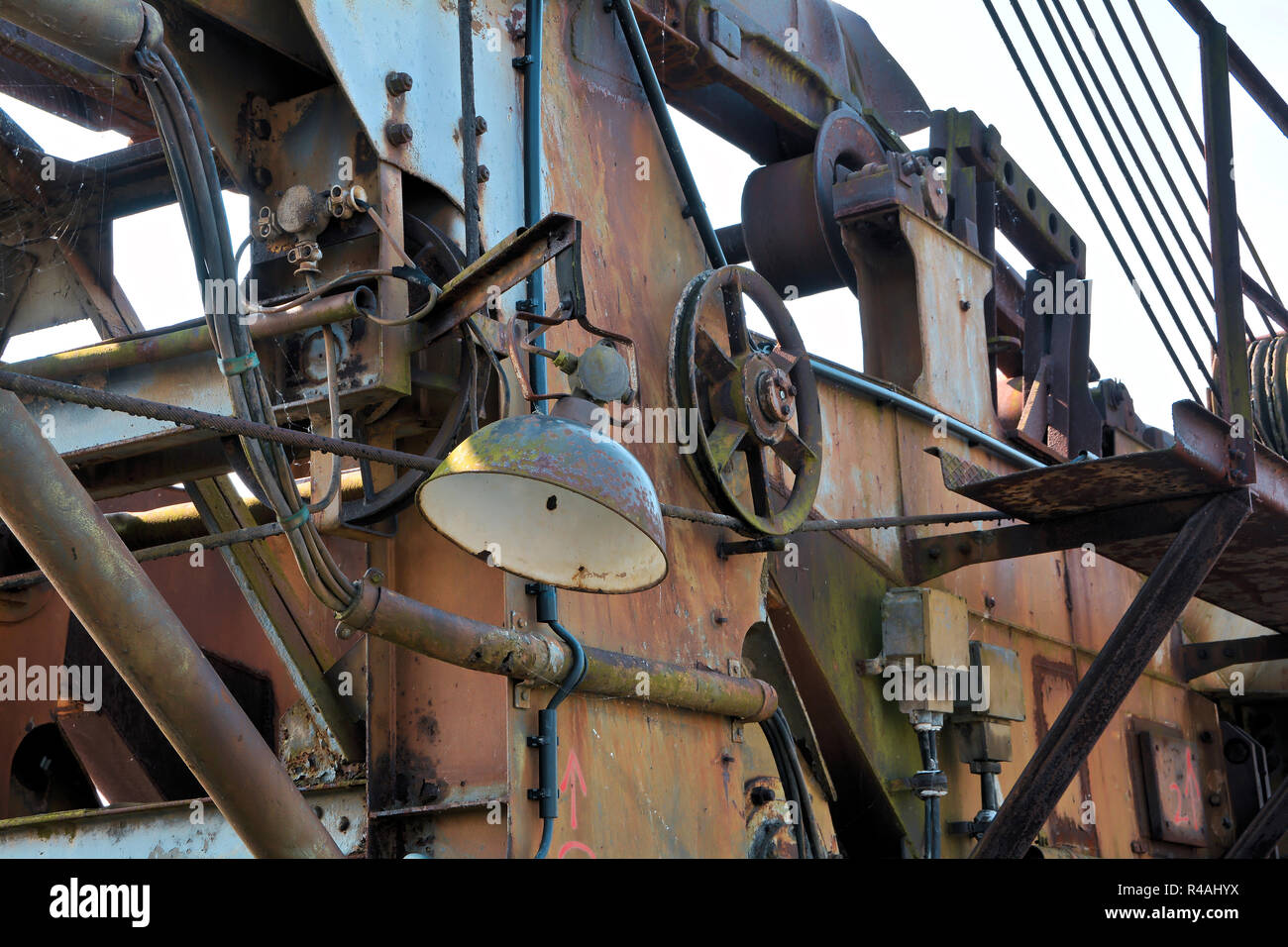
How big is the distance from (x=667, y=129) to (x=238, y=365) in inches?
82.8

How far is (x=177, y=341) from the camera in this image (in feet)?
13.9

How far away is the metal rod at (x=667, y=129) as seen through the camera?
516 centimetres

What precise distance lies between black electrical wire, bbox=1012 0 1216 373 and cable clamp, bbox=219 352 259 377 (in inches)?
135

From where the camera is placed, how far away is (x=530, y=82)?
15.1ft

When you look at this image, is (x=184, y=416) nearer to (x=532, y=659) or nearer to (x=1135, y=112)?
(x=532, y=659)

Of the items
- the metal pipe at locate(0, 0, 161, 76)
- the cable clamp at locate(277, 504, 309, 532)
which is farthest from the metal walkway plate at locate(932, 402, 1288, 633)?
the metal pipe at locate(0, 0, 161, 76)

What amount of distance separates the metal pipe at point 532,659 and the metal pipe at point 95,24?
4.02 ft

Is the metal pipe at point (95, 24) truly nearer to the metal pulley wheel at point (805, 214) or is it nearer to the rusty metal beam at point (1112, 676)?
the rusty metal beam at point (1112, 676)

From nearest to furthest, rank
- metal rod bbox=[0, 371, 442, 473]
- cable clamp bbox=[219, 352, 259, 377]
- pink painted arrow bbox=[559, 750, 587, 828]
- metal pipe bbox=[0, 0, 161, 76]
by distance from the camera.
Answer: metal rod bbox=[0, 371, 442, 473]
metal pipe bbox=[0, 0, 161, 76]
cable clamp bbox=[219, 352, 259, 377]
pink painted arrow bbox=[559, 750, 587, 828]

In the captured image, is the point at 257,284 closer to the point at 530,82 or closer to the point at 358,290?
the point at 358,290

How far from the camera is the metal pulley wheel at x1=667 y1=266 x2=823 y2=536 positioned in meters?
5.02

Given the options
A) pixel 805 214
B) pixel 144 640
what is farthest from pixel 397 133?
pixel 805 214

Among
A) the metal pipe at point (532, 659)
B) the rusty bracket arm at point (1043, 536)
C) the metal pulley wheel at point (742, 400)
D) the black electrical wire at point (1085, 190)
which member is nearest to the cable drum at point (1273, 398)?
the black electrical wire at point (1085, 190)

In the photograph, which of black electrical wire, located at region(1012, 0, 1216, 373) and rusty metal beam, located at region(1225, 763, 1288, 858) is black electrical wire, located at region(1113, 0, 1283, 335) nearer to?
black electrical wire, located at region(1012, 0, 1216, 373)
